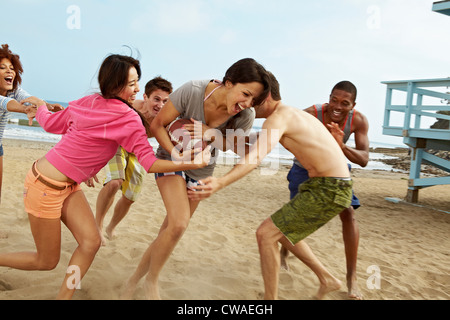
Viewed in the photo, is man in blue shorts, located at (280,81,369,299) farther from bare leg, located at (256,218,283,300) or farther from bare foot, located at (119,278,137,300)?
bare foot, located at (119,278,137,300)

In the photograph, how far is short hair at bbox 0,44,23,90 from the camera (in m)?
3.62

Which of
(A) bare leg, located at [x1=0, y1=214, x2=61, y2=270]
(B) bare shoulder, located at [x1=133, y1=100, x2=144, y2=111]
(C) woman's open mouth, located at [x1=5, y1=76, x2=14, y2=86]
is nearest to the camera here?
(A) bare leg, located at [x1=0, y1=214, x2=61, y2=270]

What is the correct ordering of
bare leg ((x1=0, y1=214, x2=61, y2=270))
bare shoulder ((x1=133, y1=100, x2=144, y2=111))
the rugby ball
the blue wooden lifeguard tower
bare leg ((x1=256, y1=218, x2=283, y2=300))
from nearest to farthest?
bare leg ((x1=0, y1=214, x2=61, y2=270)) < bare leg ((x1=256, y1=218, x2=283, y2=300)) < the rugby ball < bare shoulder ((x1=133, y1=100, x2=144, y2=111)) < the blue wooden lifeguard tower

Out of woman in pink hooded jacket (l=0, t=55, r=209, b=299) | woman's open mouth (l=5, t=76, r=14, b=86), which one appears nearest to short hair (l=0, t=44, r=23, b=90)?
woman's open mouth (l=5, t=76, r=14, b=86)

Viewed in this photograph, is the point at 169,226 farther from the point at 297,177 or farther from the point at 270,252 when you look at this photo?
the point at 297,177

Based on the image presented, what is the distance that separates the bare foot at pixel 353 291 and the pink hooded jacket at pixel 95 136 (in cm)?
222

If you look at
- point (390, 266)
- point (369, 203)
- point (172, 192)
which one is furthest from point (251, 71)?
point (369, 203)

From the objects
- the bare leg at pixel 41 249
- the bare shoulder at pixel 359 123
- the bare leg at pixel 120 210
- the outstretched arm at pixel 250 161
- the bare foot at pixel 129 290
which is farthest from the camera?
the bare leg at pixel 120 210

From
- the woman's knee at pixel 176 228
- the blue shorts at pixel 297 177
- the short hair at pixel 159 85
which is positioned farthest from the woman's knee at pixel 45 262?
the blue shorts at pixel 297 177

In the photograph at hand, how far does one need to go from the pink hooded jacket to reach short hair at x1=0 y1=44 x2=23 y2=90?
5.32 feet

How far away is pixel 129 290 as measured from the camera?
119 inches

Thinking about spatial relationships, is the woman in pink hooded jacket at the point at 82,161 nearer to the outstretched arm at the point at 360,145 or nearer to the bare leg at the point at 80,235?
the bare leg at the point at 80,235

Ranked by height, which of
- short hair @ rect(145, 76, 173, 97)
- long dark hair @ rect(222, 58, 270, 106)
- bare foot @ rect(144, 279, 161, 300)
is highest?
long dark hair @ rect(222, 58, 270, 106)

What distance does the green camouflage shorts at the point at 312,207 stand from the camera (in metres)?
2.73
